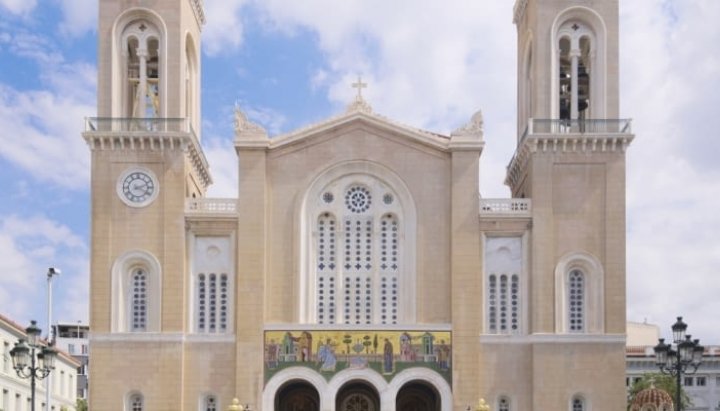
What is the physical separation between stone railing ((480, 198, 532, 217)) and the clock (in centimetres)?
1398

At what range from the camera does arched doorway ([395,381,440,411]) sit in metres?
55.7

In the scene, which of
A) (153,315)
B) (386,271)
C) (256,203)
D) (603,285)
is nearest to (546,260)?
(603,285)

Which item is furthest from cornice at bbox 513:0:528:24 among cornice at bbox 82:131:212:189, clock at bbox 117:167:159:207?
clock at bbox 117:167:159:207

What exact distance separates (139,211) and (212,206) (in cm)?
311

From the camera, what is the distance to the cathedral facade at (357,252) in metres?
52.2

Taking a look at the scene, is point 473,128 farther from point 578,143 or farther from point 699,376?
point 699,376

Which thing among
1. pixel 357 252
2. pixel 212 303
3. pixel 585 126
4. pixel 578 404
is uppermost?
pixel 585 126

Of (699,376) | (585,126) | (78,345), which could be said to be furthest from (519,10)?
(78,345)

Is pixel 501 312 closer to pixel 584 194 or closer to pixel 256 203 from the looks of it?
pixel 584 194

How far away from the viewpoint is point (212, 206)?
2122 inches

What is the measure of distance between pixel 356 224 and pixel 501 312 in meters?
7.25

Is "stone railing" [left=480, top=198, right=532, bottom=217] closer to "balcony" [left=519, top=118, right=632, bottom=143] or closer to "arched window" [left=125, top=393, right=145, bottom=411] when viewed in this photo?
"balcony" [left=519, top=118, right=632, bottom=143]

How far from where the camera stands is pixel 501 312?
53.5 metres

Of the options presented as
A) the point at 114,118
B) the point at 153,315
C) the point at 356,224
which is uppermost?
the point at 114,118
